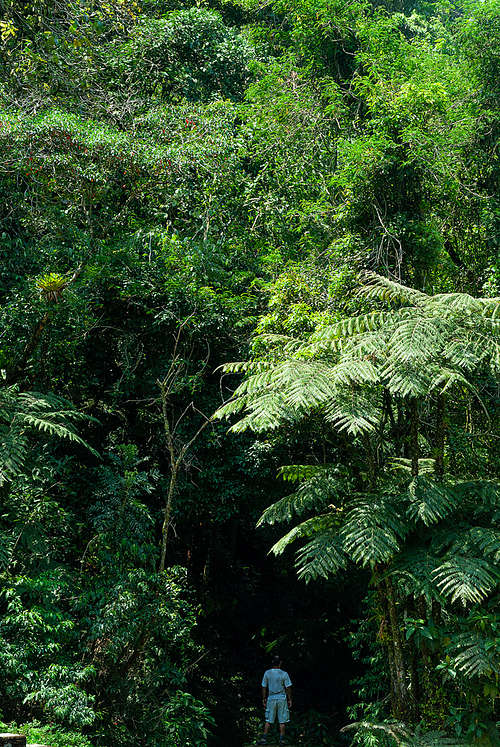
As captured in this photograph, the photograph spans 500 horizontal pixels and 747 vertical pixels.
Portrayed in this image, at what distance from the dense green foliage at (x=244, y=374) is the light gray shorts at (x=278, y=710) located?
626 mm

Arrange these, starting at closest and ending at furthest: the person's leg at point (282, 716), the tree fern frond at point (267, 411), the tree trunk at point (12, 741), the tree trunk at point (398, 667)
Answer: the tree trunk at point (12, 741), the tree fern frond at point (267, 411), the tree trunk at point (398, 667), the person's leg at point (282, 716)

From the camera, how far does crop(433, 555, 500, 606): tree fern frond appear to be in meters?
4.95

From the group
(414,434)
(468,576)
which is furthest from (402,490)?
(468,576)

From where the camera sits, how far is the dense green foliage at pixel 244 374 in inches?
229

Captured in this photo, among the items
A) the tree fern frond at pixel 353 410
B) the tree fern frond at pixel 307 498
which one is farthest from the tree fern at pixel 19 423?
the tree fern frond at pixel 353 410

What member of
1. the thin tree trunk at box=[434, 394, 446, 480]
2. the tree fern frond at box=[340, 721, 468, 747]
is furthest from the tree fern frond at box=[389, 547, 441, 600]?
the tree fern frond at box=[340, 721, 468, 747]

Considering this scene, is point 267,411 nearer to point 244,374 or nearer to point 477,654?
point 477,654

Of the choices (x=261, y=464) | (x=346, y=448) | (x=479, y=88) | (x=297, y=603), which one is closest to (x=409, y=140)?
(x=479, y=88)

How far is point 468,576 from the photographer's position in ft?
16.6

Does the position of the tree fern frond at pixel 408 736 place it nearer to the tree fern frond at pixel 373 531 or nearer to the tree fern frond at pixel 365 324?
the tree fern frond at pixel 373 531

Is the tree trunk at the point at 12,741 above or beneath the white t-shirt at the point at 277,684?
above

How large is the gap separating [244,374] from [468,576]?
15.5 feet

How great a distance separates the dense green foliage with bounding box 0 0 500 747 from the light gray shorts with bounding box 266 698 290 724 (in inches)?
24.6

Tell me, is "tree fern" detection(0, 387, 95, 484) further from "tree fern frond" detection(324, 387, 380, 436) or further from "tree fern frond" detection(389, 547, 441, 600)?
"tree fern frond" detection(389, 547, 441, 600)
